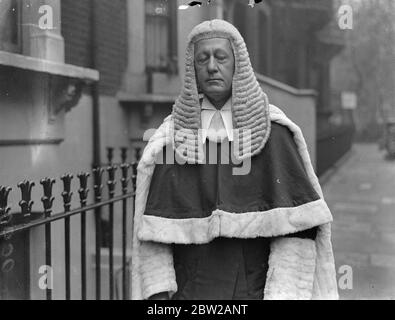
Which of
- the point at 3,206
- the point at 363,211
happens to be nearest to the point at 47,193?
the point at 3,206

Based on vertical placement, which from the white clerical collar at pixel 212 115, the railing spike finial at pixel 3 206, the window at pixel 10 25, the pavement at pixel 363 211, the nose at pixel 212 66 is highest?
the window at pixel 10 25

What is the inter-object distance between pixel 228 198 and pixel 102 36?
2595mm

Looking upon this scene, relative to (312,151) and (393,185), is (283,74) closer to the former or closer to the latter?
(312,151)

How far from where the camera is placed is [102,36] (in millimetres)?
4270

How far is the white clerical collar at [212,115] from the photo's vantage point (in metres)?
2.14

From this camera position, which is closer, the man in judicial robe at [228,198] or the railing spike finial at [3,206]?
the man in judicial robe at [228,198]

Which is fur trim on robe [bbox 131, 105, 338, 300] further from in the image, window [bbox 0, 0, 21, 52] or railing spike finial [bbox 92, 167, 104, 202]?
window [bbox 0, 0, 21, 52]

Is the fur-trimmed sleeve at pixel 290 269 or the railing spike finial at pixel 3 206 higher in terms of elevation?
the railing spike finial at pixel 3 206

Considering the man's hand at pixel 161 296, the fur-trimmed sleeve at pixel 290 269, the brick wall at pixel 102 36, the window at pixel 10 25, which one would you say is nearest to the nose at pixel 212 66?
the fur-trimmed sleeve at pixel 290 269

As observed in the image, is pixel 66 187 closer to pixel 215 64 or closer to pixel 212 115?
pixel 212 115

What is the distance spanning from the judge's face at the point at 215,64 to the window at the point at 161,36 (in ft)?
8.99

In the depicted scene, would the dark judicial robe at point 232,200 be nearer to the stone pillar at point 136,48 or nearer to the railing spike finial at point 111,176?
the railing spike finial at point 111,176

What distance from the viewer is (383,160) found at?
213 inches
